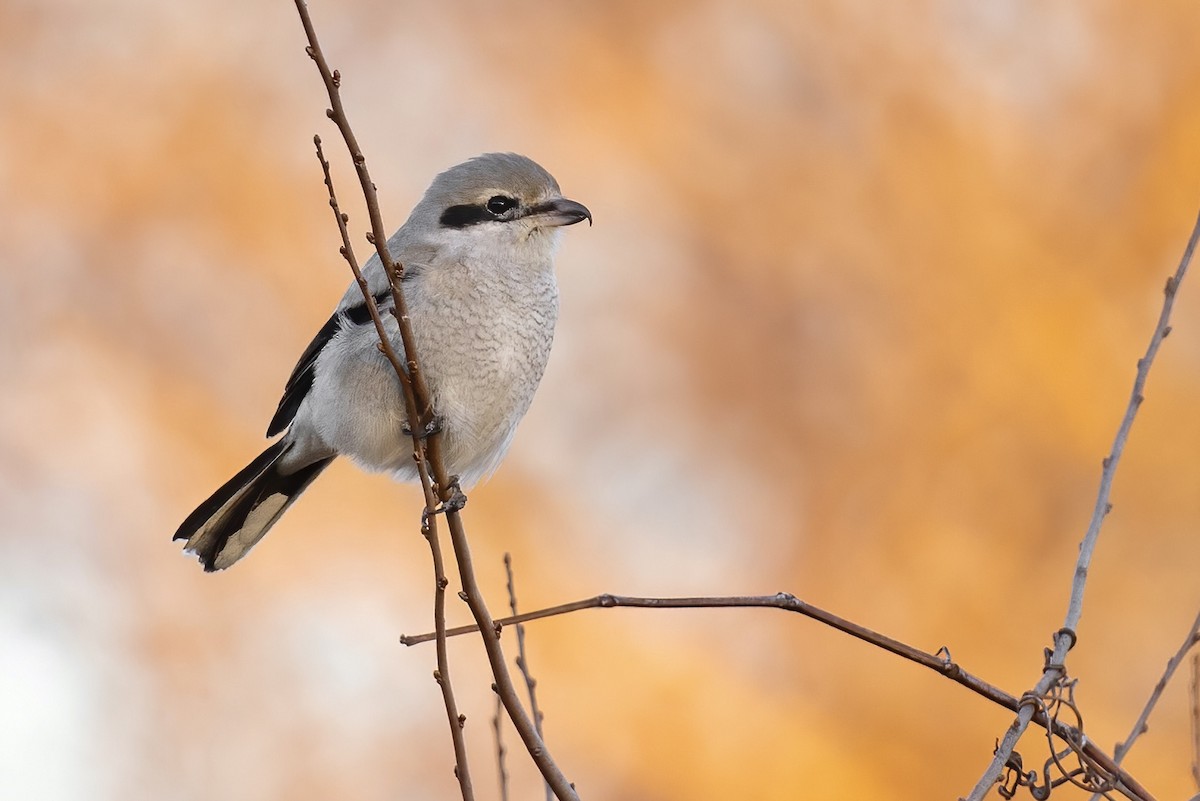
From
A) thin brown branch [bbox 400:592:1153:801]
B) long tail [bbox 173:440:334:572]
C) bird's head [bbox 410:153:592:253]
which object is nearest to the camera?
thin brown branch [bbox 400:592:1153:801]

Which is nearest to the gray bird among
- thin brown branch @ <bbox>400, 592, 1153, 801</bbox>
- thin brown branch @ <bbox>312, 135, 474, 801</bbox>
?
thin brown branch @ <bbox>312, 135, 474, 801</bbox>

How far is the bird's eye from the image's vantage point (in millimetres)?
2617

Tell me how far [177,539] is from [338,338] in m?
0.67

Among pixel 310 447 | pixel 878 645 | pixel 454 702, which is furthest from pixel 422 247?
pixel 878 645

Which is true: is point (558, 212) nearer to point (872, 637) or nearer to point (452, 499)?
point (452, 499)

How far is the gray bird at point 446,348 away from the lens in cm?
241

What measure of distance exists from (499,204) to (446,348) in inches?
15.9

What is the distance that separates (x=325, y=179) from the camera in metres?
1.57

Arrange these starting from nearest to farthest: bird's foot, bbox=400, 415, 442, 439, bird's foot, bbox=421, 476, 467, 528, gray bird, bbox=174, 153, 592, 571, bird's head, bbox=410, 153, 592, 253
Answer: bird's foot, bbox=421, 476, 467, 528 < bird's foot, bbox=400, 415, 442, 439 < gray bird, bbox=174, 153, 592, 571 < bird's head, bbox=410, 153, 592, 253

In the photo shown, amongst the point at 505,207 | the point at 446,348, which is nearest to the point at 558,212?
the point at 505,207

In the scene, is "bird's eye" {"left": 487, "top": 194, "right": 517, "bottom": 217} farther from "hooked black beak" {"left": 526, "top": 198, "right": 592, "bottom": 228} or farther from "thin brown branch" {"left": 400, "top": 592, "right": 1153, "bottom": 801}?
"thin brown branch" {"left": 400, "top": 592, "right": 1153, "bottom": 801}

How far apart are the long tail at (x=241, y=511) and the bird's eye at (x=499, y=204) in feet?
2.46

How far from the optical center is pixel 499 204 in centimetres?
262

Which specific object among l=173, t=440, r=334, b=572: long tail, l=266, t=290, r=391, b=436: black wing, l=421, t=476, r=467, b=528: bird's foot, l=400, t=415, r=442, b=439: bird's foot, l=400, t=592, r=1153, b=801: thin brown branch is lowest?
l=400, t=592, r=1153, b=801: thin brown branch
